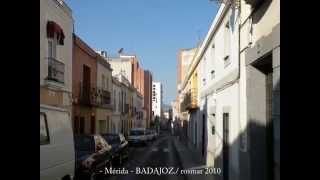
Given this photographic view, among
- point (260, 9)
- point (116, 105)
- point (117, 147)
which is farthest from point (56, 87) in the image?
point (116, 105)

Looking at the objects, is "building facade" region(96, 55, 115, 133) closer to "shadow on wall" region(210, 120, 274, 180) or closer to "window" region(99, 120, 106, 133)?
"window" region(99, 120, 106, 133)

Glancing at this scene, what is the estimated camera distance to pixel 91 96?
29.3 m

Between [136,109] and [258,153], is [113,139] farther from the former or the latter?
[136,109]

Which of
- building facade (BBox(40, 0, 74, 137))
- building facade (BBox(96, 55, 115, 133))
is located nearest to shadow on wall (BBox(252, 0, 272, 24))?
building facade (BBox(40, 0, 74, 137))

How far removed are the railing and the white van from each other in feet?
32.7

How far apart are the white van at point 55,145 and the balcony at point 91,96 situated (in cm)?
1646

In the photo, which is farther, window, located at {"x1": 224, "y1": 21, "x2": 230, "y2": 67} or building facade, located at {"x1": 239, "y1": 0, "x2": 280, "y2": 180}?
window, located at {"x1": 224, "y1": 21, "x2": 230, "y2": 67}

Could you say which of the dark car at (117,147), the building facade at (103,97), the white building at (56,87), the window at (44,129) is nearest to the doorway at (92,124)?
the building facade at (103,97)

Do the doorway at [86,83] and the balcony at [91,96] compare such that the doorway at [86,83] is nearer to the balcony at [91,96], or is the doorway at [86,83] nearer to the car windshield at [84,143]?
the balcony at [91,96]

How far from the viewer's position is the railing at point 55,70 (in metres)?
18.6

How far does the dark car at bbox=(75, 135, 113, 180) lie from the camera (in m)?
11.7

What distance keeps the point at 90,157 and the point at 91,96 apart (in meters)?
16.8
